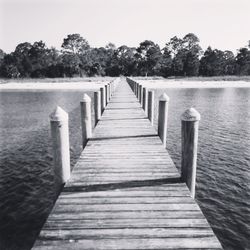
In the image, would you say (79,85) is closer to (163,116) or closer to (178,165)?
(178,165)

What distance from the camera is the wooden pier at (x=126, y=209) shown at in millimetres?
3201

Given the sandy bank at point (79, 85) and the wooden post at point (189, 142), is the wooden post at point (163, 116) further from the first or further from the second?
the sandy bank at point (79, 85)

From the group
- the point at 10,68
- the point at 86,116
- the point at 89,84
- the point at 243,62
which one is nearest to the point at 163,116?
the point at 86,116

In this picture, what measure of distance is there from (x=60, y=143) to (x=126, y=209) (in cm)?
182

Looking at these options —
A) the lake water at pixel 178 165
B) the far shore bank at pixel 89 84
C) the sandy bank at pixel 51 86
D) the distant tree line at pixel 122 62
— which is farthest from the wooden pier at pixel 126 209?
the distant tree line at pixel 122 62

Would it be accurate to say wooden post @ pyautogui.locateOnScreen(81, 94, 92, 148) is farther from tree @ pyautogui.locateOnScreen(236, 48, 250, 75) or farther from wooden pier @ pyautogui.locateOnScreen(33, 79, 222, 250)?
tree @ pyautogui.locateOnScreen(236, 48, 250, 75)

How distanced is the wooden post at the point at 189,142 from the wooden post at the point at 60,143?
2.30 meters

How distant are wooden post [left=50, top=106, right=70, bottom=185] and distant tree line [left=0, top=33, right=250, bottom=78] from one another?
2999 inches

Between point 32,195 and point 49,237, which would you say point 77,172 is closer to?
point 49,237

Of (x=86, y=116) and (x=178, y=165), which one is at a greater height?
(x=86, y=116)

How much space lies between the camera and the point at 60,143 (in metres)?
4.80

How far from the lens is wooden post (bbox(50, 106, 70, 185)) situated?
4703 millimetres

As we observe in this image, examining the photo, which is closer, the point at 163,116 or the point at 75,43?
the point at 163,116

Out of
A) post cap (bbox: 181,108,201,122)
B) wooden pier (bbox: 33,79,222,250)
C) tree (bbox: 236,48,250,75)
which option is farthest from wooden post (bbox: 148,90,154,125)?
tree (bbox: 236,48,250,75)
